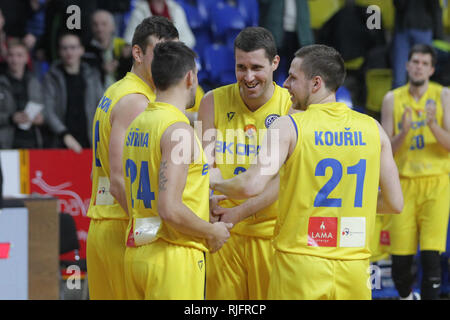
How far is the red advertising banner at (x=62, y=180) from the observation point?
8.52m

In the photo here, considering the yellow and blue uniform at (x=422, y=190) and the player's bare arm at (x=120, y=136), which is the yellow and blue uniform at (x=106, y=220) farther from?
the yellow and blue uniform at (x=422, y=190)

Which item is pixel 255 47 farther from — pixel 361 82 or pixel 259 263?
pixel 361 82

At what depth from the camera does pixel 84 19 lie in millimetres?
9773

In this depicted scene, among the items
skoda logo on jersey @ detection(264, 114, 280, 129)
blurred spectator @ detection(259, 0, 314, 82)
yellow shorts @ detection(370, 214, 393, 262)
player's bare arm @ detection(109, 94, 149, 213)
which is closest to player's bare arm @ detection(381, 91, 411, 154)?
yellow shorts @ detection(370, 214, 393, 262)

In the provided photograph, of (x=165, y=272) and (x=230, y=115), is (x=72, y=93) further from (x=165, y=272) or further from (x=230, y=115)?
(x=165, y=272)

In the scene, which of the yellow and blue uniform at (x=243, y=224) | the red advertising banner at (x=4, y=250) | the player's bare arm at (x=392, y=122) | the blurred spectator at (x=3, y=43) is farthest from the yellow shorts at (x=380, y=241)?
the blurred spectator at (x=3, y=43)

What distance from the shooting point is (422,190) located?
8.01 meters

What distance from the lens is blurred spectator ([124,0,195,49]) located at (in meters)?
9.62

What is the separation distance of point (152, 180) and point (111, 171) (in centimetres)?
69

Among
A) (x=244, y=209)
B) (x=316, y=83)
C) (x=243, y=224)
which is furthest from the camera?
(x=243, y=224)

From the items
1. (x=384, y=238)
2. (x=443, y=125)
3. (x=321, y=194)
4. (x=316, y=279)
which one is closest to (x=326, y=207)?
(x=321, y=194)

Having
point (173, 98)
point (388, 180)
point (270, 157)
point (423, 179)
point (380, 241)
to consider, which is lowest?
point (380, 241)

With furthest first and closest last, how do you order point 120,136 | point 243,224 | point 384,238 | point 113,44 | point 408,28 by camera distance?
point 408,28 < point 113,44 < point 384,238 < point 243,224 < point 120,136
